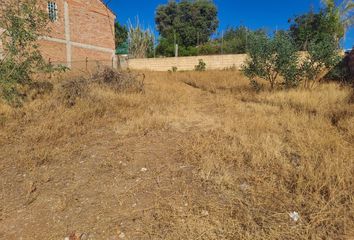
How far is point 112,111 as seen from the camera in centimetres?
562

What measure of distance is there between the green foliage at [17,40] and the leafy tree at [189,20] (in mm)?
27490

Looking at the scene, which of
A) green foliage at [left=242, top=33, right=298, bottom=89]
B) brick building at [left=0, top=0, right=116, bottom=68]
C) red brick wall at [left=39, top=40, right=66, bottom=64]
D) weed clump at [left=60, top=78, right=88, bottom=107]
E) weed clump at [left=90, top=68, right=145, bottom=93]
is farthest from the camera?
brick building at [left=0, top=0, right=116, bottom=68]

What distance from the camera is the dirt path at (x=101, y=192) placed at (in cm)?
211

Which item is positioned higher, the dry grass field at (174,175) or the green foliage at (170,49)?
the green foliage at (170,49)

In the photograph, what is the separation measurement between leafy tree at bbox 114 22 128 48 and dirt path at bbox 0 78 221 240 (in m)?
28.7

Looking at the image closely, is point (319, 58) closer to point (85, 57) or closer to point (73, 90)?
point (73, 90)

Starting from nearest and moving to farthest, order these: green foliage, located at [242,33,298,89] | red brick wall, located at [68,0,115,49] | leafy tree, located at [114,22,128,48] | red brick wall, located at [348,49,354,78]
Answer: green foliage, located at [242,33,298,89], red brick wall, located at [348,49,354,78], red brick wall, located at [68,0,115,49], leafy tree, located at [114,22,128,48]

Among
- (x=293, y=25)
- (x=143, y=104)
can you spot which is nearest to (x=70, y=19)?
(x=143, y=104)

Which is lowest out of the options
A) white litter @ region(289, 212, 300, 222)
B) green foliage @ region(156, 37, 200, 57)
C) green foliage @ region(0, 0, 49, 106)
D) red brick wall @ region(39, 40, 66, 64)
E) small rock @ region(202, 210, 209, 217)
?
small rock @ region(202, 210, 209, 217)

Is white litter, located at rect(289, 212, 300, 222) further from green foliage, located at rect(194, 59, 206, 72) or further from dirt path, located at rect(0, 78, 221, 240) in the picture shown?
green foliage, located at rect(194, 59, 206, 72)

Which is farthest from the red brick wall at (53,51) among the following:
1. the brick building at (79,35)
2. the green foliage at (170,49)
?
the green foliage at (170,49)

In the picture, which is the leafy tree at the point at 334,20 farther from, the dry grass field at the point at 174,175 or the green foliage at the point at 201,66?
the dry grass field at the point at 174,175

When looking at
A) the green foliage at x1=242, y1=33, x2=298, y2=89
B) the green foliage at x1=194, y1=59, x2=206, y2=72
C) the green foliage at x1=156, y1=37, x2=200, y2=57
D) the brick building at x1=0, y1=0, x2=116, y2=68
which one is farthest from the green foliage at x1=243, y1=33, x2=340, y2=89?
the green foliage at x1=156, y1=37, x2=200, y2=57

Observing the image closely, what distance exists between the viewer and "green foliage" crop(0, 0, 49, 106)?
5.48 metres
